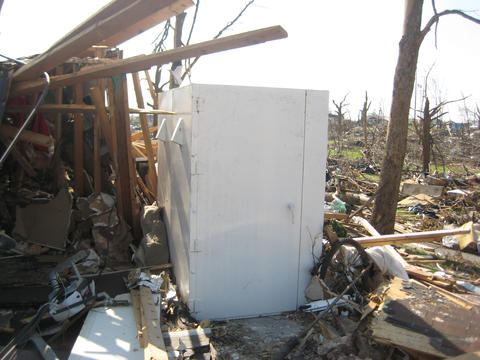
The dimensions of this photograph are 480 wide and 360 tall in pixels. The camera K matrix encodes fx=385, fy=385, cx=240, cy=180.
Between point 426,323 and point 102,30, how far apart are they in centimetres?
354

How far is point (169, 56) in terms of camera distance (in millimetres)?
3371

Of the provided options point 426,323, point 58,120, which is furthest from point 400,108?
point 58,120

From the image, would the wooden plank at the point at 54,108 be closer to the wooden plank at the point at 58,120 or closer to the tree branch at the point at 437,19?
the wooden plank at the point at 58,120

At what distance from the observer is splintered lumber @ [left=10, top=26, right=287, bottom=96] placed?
306cm

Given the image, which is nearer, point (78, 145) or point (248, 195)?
point (248, 195)

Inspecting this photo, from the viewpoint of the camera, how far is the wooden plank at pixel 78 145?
19.0 feet

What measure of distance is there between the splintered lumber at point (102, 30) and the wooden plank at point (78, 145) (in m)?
1.75

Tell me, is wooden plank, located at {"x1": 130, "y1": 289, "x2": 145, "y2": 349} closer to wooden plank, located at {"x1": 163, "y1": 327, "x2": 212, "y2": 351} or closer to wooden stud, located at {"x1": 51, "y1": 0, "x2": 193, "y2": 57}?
wooden plank, located at {"x1": 163, "y1": 327, "x2": 212, "y2": 351}

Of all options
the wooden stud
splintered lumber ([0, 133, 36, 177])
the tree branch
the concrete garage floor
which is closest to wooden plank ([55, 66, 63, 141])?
splintered lumber ([0, 133, 36, 177])

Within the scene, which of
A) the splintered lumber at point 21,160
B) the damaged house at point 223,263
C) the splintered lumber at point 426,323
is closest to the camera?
the splintered lumber at point 426,323

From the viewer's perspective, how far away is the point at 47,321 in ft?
12.1

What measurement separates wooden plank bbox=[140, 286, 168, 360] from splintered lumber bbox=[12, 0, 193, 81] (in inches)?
94.9

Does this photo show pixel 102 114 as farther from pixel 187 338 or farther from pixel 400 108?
pixel 400 108

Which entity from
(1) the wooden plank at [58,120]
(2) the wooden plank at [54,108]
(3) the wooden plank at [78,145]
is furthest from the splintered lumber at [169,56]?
(1) the wooden plank at [58,120]
